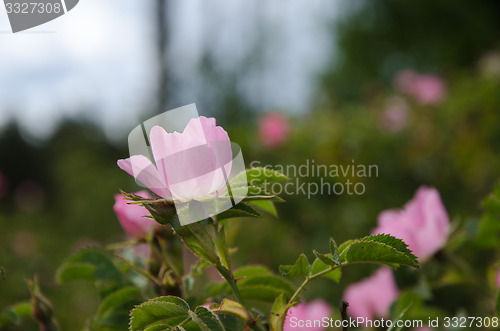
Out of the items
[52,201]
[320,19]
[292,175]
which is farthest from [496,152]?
[52,201]

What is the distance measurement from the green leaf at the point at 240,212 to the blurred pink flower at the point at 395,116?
1.61 m

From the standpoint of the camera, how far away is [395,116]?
1934 millimetres

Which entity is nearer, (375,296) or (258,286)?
(258,286)

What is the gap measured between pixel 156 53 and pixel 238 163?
15.4 feet

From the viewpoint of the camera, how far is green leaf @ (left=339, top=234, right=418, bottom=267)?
352 millimetres

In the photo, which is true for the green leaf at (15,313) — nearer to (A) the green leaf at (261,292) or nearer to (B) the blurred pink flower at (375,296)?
(A) the green leaf at (261,292)

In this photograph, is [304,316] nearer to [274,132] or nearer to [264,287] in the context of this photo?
[264,287]

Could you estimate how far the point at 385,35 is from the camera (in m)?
5.88

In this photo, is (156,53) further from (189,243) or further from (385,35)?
(189,243)

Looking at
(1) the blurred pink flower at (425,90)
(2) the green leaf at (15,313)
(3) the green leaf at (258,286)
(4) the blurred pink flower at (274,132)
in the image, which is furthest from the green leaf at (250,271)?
(1) the blurred pink flower at (425,90)

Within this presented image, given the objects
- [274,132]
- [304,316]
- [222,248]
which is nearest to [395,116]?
[274,132]

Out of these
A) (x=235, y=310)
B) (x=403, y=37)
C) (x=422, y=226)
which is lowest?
(x=403, y=37)

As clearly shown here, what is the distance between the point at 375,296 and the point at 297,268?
414 millimetres

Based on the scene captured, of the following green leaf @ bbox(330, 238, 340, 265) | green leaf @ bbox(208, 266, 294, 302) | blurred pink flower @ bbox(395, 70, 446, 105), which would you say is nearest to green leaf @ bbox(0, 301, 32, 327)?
green leaf @ bbox(208, 266, 294, 302)
